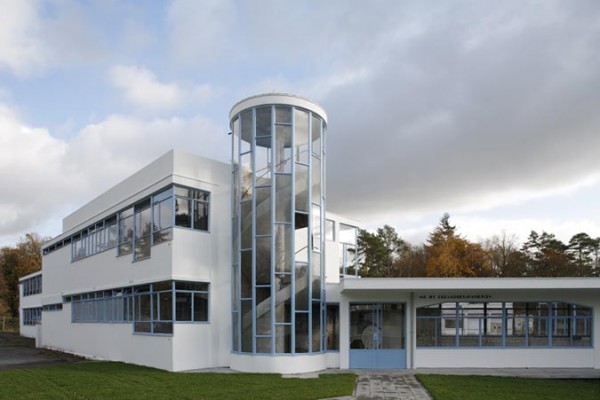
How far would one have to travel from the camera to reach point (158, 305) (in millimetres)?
18016

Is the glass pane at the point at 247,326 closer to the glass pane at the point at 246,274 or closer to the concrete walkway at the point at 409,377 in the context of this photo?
the glass pane at the point at 246,274

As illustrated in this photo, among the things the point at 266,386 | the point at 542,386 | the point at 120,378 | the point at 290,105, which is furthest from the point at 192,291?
the point at 542,386

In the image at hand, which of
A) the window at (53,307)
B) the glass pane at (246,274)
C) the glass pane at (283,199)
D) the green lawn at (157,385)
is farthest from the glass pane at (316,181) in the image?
the window at (53,307)

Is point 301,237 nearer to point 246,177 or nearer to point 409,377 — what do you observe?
point 246,177

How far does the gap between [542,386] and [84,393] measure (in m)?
11.0

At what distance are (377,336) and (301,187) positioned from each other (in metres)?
5.46

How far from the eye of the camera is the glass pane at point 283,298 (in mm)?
16984

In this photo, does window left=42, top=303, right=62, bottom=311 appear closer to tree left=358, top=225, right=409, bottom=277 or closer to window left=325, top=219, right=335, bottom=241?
window left=325, top=219, right=335, bottom=241

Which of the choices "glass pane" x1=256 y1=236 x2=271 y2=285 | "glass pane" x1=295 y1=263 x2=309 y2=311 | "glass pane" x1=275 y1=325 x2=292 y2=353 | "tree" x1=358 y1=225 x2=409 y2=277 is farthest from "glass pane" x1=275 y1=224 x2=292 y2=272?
"tree" x1=358 y1=225 x2=409 y2=277

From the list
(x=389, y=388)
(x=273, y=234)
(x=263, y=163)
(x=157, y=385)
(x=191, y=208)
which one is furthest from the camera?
(x=191, y=208)

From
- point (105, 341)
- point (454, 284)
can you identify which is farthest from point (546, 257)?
point (105, 341)

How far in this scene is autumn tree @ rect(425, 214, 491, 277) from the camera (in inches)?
1885

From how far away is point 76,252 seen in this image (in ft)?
88.1

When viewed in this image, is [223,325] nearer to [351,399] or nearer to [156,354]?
[156,354]
